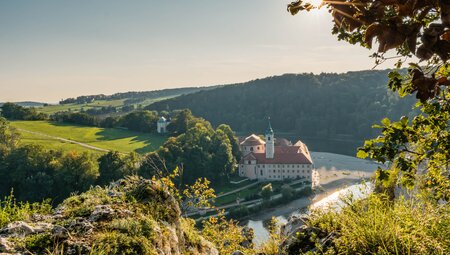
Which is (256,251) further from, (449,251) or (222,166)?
(222,166)

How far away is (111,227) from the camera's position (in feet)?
15.4

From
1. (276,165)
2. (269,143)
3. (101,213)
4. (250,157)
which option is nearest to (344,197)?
(101,213)

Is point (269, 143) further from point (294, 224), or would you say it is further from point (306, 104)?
point (306, 104)

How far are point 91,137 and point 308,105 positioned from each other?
265 feet

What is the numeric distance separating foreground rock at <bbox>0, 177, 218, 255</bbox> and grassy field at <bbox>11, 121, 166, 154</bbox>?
61.0 m

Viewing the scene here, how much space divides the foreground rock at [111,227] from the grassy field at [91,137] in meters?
61.0

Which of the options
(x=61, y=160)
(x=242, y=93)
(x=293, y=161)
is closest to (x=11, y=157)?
(x=61, y=160)

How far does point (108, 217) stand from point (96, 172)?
153 ft

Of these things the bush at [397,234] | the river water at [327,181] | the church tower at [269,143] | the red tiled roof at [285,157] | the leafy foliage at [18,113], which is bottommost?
the river water at [327,181]

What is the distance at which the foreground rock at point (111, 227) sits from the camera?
4195 mm

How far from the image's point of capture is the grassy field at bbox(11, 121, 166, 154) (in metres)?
66.4

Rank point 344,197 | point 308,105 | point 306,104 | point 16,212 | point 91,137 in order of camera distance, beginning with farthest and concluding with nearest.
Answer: point 306,104 < point 308,105 < point 91,137 < point 16,212 < point 344,197

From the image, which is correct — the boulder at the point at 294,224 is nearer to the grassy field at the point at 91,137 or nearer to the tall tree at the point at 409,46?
the tall tree at the point at 409,46

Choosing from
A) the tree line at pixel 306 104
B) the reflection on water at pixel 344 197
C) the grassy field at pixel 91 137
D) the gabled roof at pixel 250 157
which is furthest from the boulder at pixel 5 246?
the tree line at pixel 306 104
